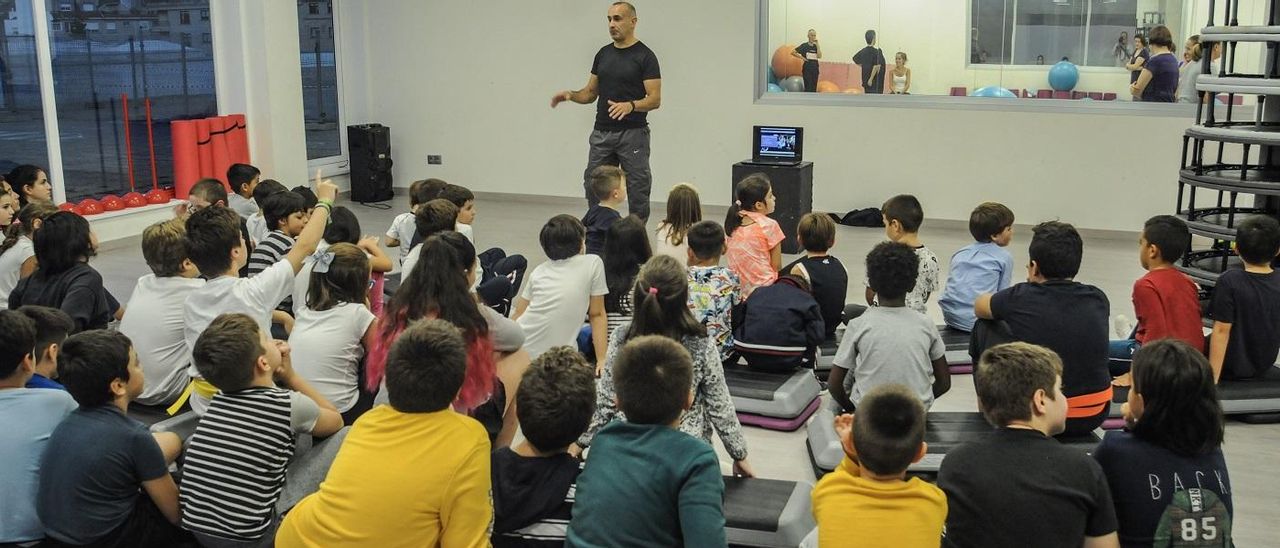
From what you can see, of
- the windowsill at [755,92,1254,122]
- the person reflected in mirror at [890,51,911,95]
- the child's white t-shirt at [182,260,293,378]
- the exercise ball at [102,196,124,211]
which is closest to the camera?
the child's white t-shirt at [182,260,293,378]

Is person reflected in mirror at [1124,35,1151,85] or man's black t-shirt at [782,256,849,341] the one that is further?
person reflected in mirror at [1124,35,1151,85]

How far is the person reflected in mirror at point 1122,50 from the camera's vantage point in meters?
8.46

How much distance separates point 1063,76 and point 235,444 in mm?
7398

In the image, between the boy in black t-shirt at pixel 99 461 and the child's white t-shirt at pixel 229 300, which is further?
the child's white t-shirt at pixel 229 300

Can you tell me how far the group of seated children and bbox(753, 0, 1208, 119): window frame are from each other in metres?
4.17

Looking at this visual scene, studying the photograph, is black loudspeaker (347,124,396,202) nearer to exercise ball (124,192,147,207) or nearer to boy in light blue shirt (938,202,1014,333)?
exercise ball (124,192,147,207)

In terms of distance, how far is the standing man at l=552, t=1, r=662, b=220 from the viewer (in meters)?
7.27

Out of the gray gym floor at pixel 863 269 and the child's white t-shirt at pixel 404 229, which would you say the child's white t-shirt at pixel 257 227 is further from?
the gray gym floor at pixel 863 269

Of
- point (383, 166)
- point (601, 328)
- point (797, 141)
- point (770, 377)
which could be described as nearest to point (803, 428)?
point (770, 377)

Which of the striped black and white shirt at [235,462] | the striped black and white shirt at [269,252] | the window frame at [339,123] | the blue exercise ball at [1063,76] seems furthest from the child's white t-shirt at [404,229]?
the blue exercise ball at [1063,76]

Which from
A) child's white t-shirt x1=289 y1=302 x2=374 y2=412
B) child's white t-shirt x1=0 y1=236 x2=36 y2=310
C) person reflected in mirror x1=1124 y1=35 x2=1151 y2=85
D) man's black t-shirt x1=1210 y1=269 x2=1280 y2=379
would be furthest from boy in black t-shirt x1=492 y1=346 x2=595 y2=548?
person reflected in mirror x1=1124 y1=35 x2=1151 y2=85

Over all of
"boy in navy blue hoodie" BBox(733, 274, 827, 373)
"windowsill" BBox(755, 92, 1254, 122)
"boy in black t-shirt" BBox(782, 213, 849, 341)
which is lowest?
"boy in navy blue hoodie" BBox(733, 274, 827, 373)

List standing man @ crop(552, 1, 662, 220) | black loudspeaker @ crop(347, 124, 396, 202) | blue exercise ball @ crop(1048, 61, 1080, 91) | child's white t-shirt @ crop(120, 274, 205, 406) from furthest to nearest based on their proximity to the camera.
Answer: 1. black loudspeaker @ crop(347, 124, 396, 202)
2. blue exercise ball @ crop(1048, 61, 1080, 91)
3. standing man @ crop(552, 1, 662, 220)
4. child's white t-shirt @ crop(120, 274, 205, 406)

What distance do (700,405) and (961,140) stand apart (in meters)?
5.93
